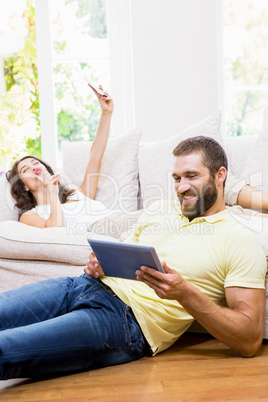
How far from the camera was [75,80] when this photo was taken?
383 cm

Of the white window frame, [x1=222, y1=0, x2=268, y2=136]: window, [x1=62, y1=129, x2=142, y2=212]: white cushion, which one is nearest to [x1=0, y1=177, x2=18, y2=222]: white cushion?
[x1=62, y1=129, x2=142, y2=212]: white cushion

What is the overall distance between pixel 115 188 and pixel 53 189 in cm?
39

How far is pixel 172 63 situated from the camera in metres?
3.66

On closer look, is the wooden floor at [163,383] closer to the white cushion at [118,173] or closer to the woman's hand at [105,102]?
the white cushion at [118,173]

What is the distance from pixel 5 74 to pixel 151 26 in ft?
8.86

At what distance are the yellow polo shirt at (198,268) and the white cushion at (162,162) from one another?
0.92 meters

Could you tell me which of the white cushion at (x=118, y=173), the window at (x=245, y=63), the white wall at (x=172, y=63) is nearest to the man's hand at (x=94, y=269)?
the white cushion at (x=118, y=173)

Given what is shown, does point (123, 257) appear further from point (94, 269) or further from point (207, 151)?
point (207, 151)

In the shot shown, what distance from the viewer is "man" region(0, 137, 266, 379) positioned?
135 cm

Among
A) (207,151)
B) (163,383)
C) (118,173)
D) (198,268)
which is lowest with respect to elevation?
(163,383)

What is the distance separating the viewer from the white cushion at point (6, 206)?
2710 mm

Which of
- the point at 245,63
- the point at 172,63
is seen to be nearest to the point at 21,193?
the point at 172,63

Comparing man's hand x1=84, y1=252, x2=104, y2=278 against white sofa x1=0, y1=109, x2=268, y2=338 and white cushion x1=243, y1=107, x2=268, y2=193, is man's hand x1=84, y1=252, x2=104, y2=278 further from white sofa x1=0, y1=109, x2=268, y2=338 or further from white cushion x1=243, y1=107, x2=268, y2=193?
white cushion x1=243, y1=107, x2=268, y2=193

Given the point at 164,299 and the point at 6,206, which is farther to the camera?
the point at 6,206
